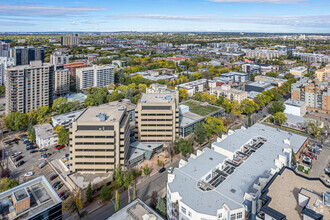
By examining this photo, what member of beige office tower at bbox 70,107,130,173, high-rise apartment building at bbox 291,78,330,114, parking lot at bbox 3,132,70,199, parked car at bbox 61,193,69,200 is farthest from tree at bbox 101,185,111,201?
high-rise apartment building at bbox 291,78,330,114

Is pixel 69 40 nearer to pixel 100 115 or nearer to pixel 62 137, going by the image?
pixel 62 137

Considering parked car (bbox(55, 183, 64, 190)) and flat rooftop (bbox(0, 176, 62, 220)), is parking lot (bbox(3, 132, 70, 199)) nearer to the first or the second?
parked car (bbox(55, 183, 64, 190))

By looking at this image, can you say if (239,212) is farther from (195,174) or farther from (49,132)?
(49,132)

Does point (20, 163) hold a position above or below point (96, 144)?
below

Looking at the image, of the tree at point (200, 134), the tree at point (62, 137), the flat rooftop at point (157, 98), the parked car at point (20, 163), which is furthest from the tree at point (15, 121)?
the tree at point (200, 134)

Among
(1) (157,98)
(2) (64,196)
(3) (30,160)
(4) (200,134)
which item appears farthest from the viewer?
(1) (157,98)

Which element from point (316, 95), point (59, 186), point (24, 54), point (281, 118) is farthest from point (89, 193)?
point (24, 54)

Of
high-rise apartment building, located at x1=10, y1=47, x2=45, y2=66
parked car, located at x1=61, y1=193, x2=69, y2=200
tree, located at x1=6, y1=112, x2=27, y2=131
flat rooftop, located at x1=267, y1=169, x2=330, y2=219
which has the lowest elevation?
parked car, located at x1=61, y1=193, x2=69, y2=200

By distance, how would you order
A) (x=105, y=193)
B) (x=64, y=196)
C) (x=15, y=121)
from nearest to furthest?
(x=105, y=193)
(x=64, y=196)
(x=15, y=121)
